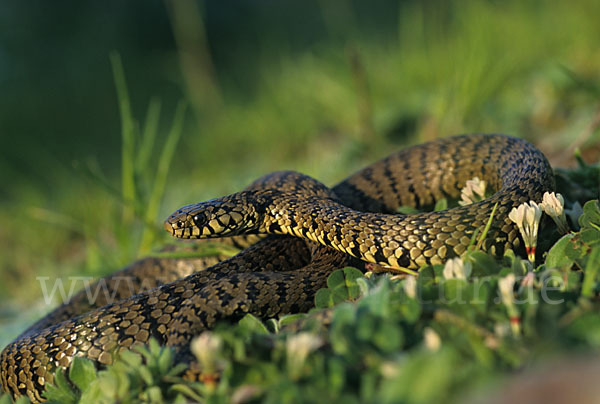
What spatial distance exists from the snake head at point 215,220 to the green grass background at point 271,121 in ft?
3.22

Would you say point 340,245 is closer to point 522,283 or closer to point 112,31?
point 522,283

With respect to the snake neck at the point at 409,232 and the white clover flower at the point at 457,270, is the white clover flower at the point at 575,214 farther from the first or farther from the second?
the white clover flower at the point at 457,270

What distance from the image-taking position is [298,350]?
1.60 metres

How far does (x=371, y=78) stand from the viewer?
286 inches

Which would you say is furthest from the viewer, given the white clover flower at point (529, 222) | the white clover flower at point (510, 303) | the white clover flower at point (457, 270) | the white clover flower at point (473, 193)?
the white clover flower at point (473, 193)

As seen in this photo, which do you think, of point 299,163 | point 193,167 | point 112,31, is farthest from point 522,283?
point 112,31

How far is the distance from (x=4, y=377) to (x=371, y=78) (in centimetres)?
555

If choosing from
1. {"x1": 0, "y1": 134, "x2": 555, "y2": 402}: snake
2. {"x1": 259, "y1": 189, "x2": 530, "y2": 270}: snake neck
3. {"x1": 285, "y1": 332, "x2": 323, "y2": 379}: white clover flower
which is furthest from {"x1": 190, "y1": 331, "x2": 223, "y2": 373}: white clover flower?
{"x1": 259, "y1": 189, "x2": 530, "y2": 270}: snake neck

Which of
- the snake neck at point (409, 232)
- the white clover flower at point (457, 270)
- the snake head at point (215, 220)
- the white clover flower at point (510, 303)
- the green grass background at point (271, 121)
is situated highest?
the green grass background at point (271, 121)

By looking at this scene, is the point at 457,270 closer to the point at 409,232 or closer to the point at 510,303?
the point at 510,303

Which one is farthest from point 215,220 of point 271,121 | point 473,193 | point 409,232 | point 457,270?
point 271,121

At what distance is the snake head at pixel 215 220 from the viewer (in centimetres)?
310

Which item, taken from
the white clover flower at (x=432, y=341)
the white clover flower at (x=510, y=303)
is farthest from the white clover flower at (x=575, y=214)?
the white clover flower at (x=432, y=341)

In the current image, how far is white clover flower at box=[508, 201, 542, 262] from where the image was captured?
2275 mm
